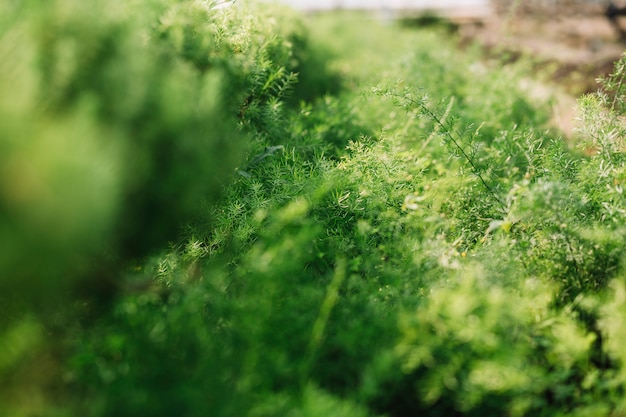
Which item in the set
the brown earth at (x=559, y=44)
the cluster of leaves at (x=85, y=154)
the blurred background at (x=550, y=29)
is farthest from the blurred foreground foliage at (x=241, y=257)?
the blurred background at (x=550, y=29)

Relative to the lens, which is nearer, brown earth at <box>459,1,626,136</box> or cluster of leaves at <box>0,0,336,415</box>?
cluster of leaves at <box>0,0,336,415</box>

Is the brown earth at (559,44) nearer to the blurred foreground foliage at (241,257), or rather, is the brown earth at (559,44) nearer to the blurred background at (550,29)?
the blurred background at (550,29)

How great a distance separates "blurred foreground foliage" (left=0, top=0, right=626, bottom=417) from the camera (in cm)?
157

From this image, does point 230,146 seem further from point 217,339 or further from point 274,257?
point 217,339

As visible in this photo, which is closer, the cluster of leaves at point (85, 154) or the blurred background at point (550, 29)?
the cluster of leaves at point (85, 154)

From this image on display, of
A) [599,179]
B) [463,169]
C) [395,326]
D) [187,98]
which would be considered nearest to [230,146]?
[187,98]

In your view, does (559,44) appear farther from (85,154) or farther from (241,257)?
(85,154)

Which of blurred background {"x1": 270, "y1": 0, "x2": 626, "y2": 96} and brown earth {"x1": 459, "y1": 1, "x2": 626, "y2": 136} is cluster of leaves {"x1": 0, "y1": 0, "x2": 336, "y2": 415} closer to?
brown earth {"x1": 459, "y1": 1, "x2": 626, "y2": 136}

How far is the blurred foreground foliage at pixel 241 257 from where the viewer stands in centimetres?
157

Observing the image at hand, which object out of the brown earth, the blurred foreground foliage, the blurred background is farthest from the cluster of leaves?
the blurred background

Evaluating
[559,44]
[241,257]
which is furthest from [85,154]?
[559,44]

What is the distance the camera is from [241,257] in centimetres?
273

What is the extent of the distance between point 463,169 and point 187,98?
6.60 feet

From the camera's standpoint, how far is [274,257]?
2.10 m
